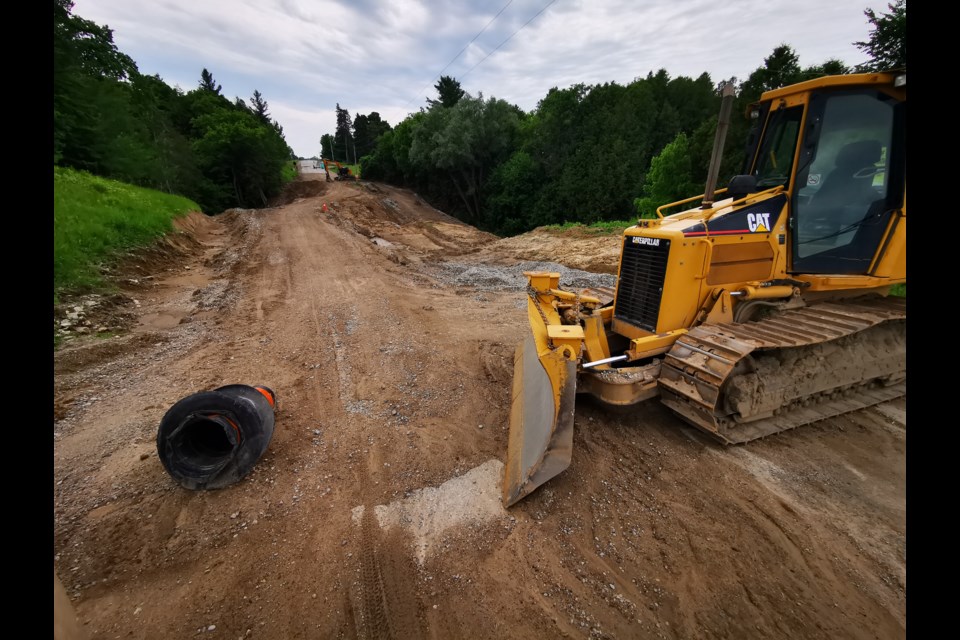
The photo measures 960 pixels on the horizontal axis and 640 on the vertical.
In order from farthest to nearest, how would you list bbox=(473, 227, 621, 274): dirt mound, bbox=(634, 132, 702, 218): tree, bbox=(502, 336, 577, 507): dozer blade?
bbox=(634, 132, 702, 218): tree < bbox=(473, 227, 621, 274): dirt mound < bbox=(502, 336, 577, 507): dozer blade

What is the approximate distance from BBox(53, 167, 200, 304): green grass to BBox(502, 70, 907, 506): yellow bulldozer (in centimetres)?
906

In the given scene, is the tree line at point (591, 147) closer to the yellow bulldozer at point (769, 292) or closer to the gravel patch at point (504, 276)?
the gravel patch at point (504, 276)

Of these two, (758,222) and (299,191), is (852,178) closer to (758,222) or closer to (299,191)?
(758,222)

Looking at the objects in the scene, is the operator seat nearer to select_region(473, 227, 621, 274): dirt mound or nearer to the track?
the track

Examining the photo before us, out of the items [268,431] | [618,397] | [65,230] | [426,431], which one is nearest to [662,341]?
[618,397]

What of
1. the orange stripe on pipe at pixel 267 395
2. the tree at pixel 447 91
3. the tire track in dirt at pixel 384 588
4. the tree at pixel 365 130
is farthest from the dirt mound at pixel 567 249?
the tree at pixel 365 130

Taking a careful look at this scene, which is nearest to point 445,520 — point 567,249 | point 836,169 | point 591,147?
point 836,169

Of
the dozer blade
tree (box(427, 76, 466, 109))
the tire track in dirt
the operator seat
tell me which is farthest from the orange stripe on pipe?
tree (box(427, 76, 466, 109))

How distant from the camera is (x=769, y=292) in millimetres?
4246

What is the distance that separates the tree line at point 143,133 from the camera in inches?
524

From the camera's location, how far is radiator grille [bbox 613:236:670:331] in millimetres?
4008

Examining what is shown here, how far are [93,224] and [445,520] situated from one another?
11.7 m

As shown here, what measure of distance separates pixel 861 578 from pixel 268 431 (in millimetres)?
4528
